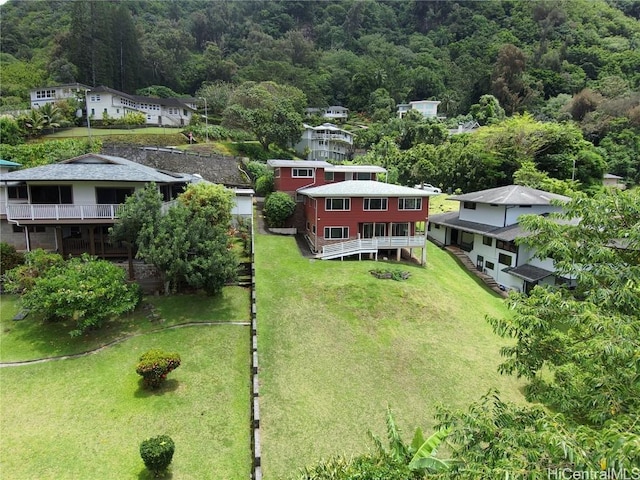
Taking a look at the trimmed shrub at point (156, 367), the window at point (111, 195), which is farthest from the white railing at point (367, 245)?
A: the trimmed shrub at point (156, 367)

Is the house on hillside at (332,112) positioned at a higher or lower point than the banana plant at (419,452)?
higher

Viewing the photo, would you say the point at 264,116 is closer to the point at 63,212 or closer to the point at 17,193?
the point at 17,193

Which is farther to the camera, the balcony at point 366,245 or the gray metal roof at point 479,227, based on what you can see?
the gray metal roof at point 479,227

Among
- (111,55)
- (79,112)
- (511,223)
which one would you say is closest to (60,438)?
(511,223)

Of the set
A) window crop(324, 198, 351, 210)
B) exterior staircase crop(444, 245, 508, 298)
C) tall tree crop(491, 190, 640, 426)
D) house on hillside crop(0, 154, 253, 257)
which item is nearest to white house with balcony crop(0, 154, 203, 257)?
house on hillside crop(0, 154, 253, 257)

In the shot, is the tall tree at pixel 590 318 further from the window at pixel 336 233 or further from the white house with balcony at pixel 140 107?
the white house with balcony at pixel 140 107

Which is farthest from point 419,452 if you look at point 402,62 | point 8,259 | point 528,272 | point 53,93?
point 402,62
